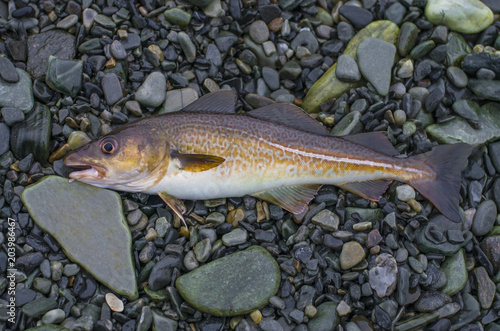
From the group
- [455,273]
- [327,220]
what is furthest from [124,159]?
[455,273]

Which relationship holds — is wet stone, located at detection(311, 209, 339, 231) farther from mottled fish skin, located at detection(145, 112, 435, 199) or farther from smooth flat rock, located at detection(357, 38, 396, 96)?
smooth flat rock, located at detection(357, 38, 396, 96)

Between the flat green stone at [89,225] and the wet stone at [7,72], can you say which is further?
the wet stone at [7,72]

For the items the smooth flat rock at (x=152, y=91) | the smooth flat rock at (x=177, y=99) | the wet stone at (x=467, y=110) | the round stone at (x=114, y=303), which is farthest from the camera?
the wet stone at (x=467, y=110)

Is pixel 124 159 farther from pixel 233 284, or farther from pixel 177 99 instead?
pixel 233 284

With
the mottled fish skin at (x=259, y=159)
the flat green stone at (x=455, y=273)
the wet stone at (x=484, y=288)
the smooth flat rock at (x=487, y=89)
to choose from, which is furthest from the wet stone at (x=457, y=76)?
the wet stone at (x=484, y=288)

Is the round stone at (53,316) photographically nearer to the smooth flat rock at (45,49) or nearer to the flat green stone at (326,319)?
the flat green stone at (326,319)

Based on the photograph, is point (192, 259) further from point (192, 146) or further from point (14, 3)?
point (14, 3)
